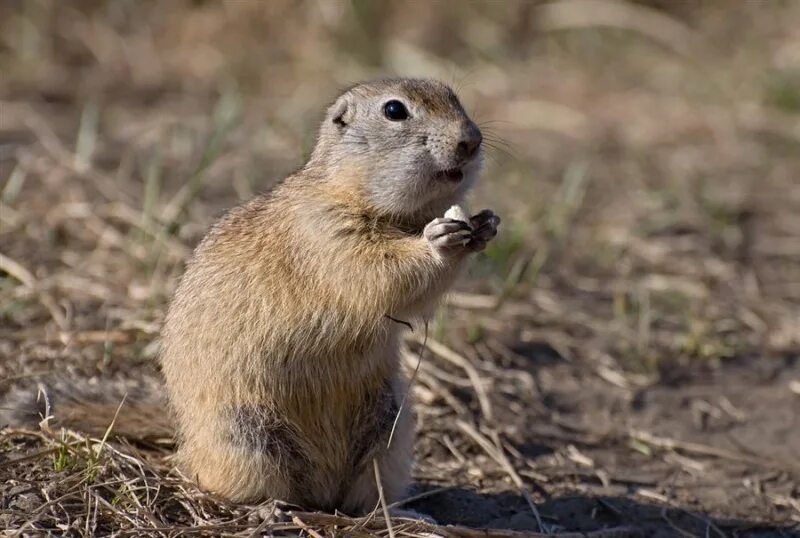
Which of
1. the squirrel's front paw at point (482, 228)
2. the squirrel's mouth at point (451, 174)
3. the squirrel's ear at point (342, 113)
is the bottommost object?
the squirrel's front paw at point (482, 228)

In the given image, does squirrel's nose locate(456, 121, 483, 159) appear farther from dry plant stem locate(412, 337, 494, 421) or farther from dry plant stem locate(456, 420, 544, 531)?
dry plant stem locate(412, 337, 494, 421)

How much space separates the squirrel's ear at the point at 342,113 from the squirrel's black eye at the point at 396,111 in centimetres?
22

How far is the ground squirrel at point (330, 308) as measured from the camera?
13.6 ft

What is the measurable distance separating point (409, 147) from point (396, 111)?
0.19m

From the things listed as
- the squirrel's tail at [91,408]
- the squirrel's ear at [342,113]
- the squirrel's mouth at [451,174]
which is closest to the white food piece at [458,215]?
the squirrel's mouth at [451,174]

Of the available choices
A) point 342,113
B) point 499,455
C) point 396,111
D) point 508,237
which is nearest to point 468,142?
point 396,111

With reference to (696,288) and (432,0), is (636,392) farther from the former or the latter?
(432,0)

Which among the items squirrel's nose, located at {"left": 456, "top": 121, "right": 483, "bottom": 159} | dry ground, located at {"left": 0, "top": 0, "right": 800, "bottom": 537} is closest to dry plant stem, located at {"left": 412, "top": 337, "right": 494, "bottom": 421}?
dry ground, located at {"left": 0, "top": 0, "right": 800, "bottom": 537}

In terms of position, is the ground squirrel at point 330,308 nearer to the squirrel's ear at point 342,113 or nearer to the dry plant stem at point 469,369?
the squirrel's ear at point 342,113

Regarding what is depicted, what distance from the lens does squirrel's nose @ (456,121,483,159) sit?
4074mm

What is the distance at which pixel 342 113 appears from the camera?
4.53 meters

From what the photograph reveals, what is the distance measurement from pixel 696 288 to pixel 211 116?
13.9ft

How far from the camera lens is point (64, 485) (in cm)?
422

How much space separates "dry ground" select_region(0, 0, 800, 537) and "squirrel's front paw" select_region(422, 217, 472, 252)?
3.30 ft
